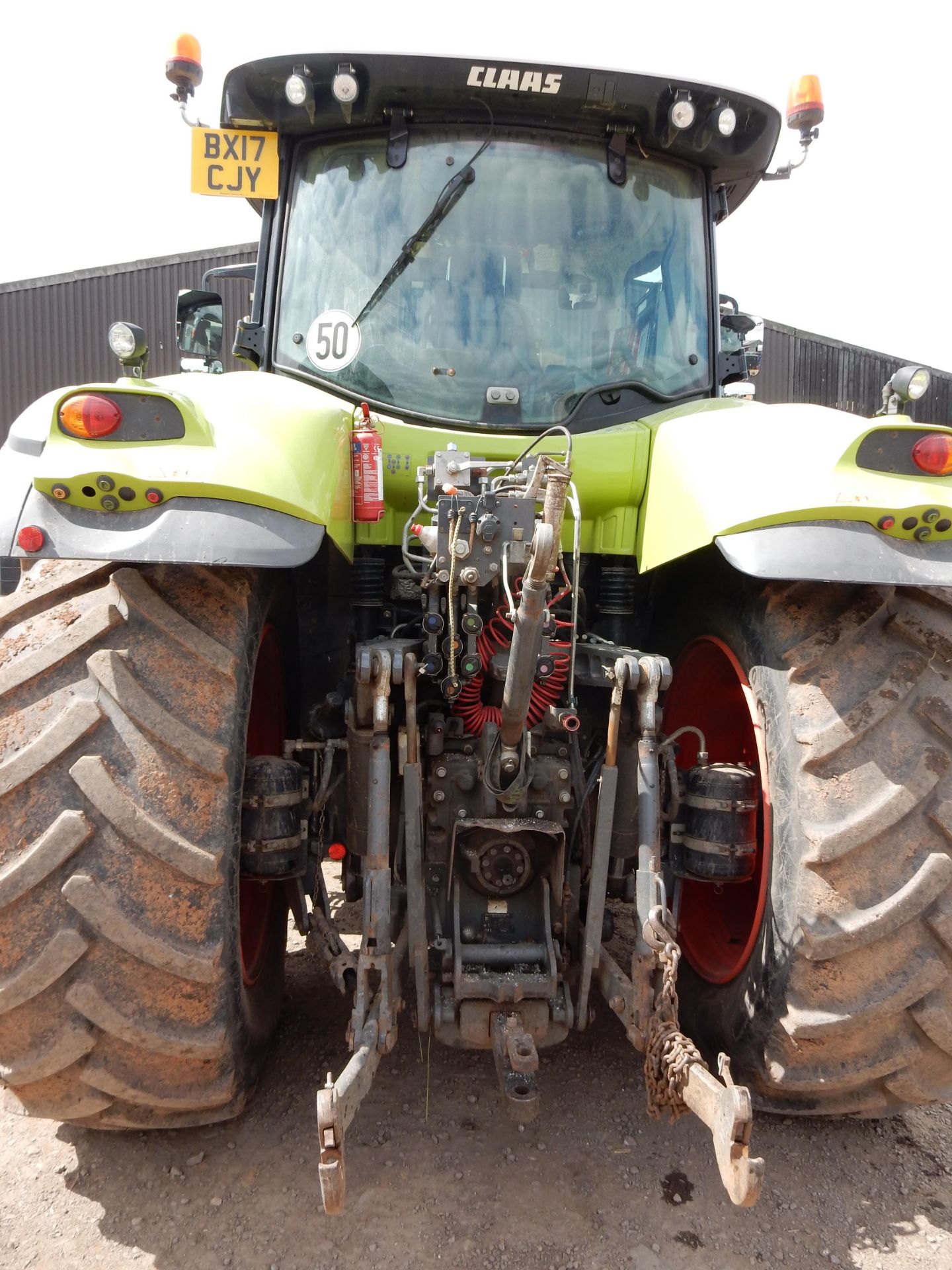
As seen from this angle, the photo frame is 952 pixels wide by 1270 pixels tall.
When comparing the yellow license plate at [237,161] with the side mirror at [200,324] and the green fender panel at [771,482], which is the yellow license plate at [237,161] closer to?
the side mirror at [200,324]

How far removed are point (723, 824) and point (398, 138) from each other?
2.27m

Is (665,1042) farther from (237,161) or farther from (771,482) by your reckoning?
(237,161)

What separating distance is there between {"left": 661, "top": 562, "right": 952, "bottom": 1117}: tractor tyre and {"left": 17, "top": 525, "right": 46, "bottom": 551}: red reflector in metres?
1.62

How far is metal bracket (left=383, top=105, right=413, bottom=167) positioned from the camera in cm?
284

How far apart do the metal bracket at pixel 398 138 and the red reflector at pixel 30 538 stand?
1721 mm

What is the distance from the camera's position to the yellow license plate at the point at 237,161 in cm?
299

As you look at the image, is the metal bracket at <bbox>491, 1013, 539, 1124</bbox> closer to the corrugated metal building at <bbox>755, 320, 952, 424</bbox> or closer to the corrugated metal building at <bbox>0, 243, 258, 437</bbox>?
the corrugated metal building at <bbox>0, 243, 258, 437</bbox>

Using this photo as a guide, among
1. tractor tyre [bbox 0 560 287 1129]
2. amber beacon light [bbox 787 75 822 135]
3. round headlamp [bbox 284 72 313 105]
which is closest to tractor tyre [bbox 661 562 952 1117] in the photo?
tractor tyre [bbox 0 560 287 1129]

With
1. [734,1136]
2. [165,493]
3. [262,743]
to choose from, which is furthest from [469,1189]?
[165,493]

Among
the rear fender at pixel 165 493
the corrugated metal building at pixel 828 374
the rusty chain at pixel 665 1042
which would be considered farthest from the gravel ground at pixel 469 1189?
the corrugated metal building at pixel 828 374

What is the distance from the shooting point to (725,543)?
201 cm

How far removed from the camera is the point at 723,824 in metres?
2.24

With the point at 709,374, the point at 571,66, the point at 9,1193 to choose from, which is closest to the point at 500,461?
the point at 709,374

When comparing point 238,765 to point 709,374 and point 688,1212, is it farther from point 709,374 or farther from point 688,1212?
point 709,374
